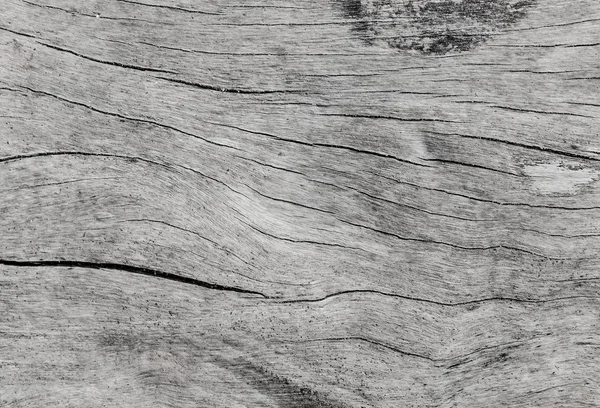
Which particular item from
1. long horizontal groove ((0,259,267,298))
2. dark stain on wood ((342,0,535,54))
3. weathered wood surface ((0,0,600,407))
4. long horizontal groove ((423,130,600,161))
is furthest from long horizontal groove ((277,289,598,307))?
dark stain on wood ((342,0,535,54))

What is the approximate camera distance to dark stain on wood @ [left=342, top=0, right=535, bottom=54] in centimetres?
266

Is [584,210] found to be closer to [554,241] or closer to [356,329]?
[554,241]

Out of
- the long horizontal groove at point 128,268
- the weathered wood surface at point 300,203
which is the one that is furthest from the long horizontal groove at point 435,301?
the long horizontal groove at point 128,268

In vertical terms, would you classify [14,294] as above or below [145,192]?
below

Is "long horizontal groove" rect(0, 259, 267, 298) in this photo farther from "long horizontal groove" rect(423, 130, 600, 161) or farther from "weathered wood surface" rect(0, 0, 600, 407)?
"long horizontal groove" rect(423, 130, 600, 161)

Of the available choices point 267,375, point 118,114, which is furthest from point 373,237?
point 118,114

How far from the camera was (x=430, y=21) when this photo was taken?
2.67m

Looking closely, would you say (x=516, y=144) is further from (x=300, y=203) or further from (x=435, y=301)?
(x=300, y=203)

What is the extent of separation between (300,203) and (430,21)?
105 cm

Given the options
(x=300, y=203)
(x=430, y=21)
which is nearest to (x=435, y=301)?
(x=300, y=203)

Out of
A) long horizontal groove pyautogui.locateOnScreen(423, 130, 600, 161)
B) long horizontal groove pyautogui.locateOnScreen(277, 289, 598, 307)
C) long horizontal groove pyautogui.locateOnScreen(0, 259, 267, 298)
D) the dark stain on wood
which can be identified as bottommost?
long horizontal groove pyautogui.locateOnScreen(277, 289, 598, 307)

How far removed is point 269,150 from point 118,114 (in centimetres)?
69

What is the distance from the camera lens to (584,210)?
262cm

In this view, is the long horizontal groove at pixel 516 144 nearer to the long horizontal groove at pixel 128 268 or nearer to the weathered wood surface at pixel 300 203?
the weathered wood surface at pixel 300 203
